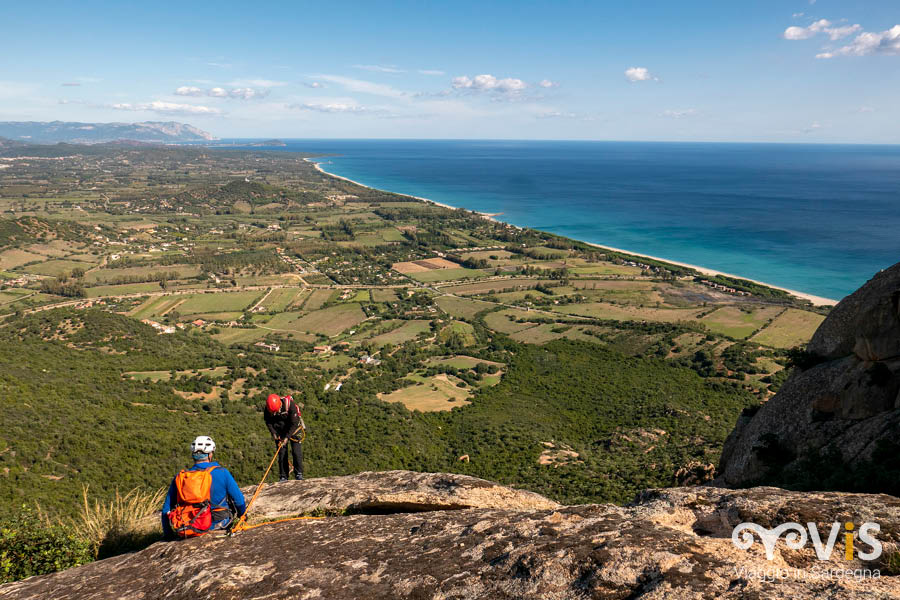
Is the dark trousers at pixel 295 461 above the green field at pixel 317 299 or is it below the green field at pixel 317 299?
above

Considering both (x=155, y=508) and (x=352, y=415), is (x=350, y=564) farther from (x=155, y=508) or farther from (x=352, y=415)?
(x=352, y=415)

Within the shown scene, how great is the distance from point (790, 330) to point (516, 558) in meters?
90.3

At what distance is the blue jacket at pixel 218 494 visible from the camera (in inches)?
299

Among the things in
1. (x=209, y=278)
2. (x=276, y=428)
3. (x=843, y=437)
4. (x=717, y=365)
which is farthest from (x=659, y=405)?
(x=209, y=278)

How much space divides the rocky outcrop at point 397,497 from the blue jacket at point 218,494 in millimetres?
1188

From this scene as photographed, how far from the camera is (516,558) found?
5.59 m

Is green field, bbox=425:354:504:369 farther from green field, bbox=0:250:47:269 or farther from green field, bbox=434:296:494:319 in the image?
green field, bbox=0:250:47:269

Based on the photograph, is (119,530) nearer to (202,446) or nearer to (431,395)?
(202,446)

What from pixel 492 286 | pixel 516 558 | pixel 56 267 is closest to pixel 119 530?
pixel 516 558

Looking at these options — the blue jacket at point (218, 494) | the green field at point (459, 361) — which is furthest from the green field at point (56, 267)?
the blue jacket at point (218, 494)

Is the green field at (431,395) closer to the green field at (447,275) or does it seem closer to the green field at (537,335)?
the green field at (537,335)

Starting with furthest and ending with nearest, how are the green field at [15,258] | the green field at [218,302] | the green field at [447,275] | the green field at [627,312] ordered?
the green field at [447,275], the green field at [15,258], the green field at [218,302], the green field at [627,312]

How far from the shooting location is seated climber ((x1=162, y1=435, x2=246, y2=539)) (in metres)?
7.47

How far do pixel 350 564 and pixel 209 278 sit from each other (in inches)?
5200
